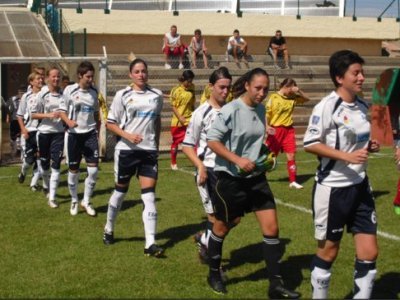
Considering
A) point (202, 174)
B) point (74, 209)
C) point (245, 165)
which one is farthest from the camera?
point (74, 209)

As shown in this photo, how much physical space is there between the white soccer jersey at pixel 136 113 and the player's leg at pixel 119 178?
102 mm

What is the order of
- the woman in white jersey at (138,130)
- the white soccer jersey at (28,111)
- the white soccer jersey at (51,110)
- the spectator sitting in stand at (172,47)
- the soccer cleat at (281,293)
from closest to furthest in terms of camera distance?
1. the soccer cleat at (281,293)
2. the woman in white jersey at (138,130)
3. the white soccer jersey at (51,110)
4. the white soccer jersey at (28,111)
5. the spectator sitting in stand at (172,47)

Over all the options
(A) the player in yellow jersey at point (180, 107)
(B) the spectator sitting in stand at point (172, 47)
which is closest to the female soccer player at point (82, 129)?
(A) the player in yellow jersey at point (180, 107)

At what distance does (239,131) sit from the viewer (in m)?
6.74

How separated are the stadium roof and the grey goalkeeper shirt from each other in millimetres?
16103

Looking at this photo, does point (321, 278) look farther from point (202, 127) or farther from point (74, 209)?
point (74, 209)

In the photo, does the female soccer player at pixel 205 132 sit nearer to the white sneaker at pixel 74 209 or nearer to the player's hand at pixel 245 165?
the player's hand at pixel 245 165

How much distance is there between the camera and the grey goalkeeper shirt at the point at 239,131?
674 centimetres

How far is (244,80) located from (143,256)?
97.5 inches

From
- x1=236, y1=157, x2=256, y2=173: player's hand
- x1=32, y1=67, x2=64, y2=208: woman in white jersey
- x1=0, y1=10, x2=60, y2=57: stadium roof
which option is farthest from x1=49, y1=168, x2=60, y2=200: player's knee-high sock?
x1=0, y1=10, x2=60, y2=57: stadium roof

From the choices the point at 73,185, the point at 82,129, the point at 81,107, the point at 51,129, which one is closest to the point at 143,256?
the point at 73,185

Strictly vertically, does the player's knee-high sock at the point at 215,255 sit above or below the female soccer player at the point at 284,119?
below

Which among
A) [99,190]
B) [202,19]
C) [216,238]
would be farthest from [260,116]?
[202,19]

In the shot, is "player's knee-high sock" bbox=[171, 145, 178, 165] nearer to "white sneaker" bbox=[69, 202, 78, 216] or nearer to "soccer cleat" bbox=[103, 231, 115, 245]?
"white sneaker" bbox=[69, 202, 78, 216]
